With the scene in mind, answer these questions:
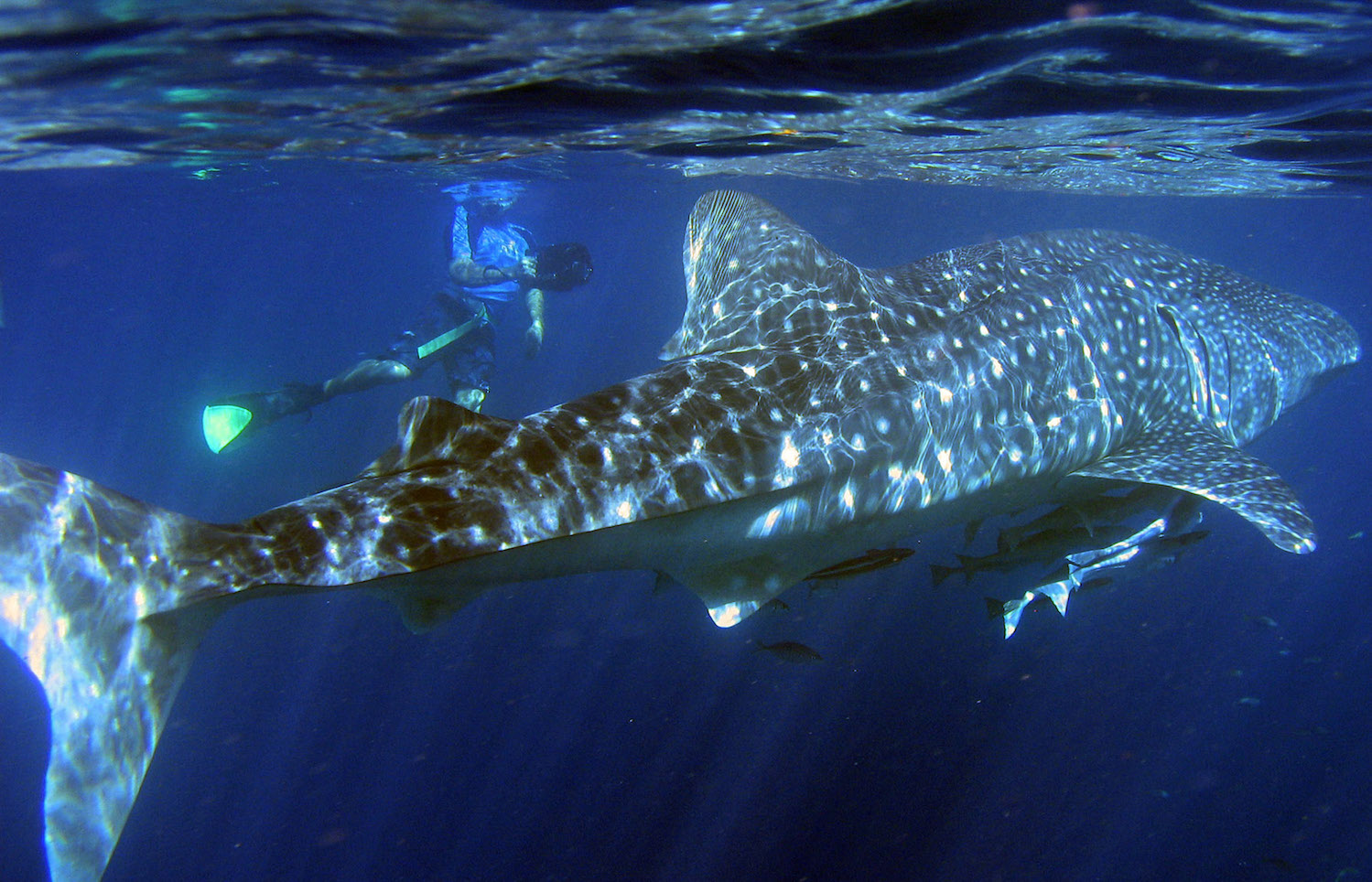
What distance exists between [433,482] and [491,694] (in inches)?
399

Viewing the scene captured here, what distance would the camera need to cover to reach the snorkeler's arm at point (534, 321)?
13.3 meters

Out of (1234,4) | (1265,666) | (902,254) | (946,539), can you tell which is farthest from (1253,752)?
(902,254)

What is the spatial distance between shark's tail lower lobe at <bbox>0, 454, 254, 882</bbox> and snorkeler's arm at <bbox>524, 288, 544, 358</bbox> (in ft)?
34.7

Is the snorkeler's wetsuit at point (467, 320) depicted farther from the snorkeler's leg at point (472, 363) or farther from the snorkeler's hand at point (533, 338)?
the snorkeler's hand at point (533, 338)

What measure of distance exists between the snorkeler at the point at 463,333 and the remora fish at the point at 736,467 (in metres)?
6.83

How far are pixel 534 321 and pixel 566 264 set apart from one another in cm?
240

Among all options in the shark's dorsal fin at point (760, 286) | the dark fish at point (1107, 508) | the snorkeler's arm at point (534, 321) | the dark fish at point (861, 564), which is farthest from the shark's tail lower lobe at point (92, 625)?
the snorkeler's arm at point (534, 321)

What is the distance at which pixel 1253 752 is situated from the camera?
43.4 feet

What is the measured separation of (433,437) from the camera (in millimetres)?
3109

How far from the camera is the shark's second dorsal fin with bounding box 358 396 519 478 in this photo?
10.1 ft

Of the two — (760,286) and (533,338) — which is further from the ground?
(760,286)

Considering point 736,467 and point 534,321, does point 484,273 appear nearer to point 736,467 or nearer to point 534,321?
point 534,321

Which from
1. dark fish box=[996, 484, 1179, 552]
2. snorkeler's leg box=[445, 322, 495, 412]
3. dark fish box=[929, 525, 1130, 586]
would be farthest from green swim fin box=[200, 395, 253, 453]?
dark fish box=[996, 484, 1179, 552]

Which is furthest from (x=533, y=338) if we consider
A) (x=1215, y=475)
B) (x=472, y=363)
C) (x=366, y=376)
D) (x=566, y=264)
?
(x=1215, y=475)
